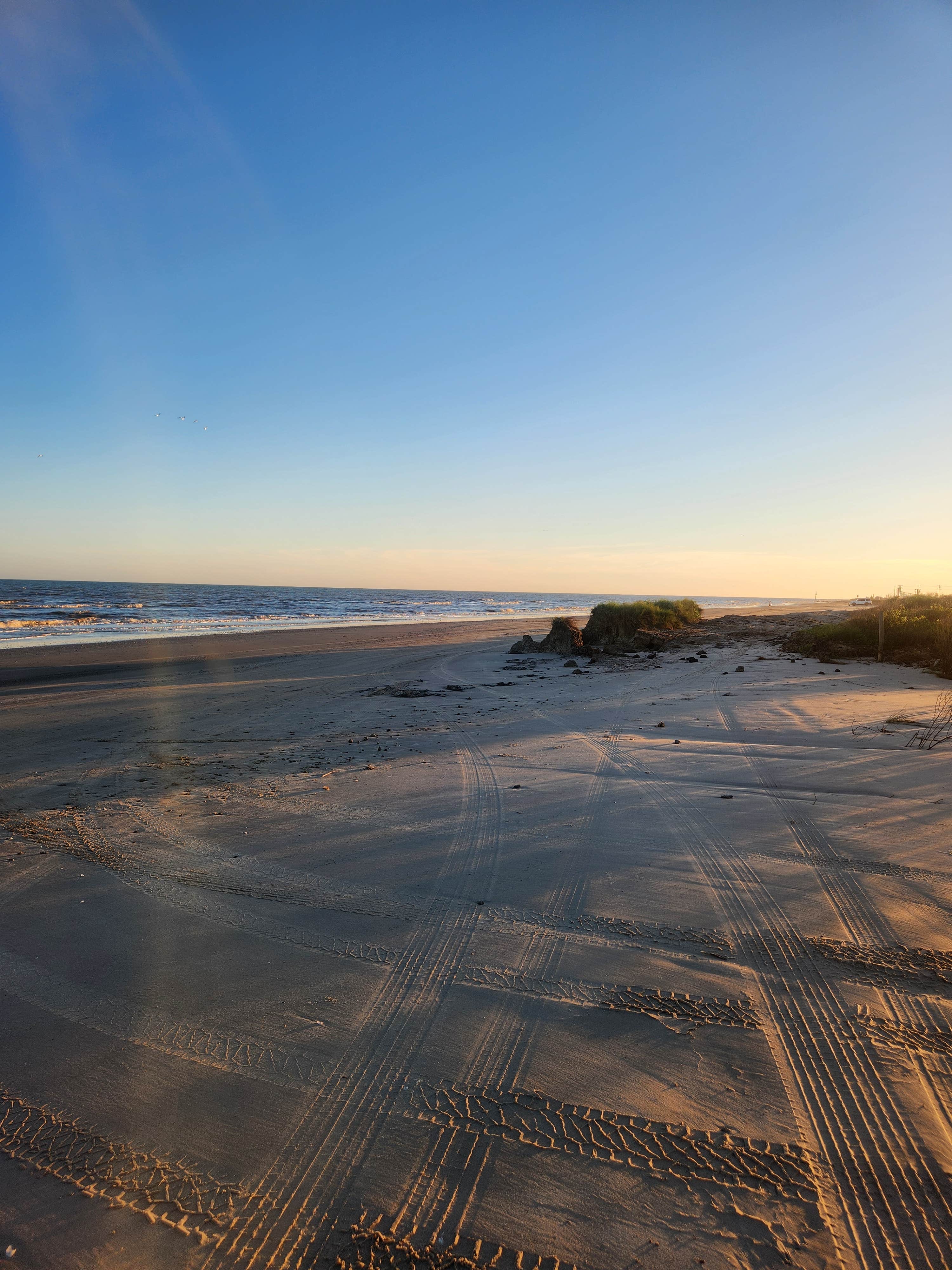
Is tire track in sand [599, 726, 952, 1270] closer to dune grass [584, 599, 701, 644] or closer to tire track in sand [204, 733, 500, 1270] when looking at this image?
tire track in sand [204, 733, 500, 1270]

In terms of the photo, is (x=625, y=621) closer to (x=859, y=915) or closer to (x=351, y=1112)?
(x=859, y=915)

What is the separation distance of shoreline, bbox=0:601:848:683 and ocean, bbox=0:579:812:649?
1477mm

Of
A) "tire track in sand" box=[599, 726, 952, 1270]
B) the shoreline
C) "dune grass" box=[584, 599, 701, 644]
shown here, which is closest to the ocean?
the shoreline

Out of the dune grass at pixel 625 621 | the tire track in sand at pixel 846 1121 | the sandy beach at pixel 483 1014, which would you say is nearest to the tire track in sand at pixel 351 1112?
the sandy beach at pixel 483 1014

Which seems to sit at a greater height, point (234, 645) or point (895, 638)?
point (895, 638)

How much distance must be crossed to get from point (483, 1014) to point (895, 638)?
13.6 metres

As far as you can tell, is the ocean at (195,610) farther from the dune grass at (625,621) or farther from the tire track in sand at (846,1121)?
the tire track in sand at (846,1121)

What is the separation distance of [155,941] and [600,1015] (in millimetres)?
2587

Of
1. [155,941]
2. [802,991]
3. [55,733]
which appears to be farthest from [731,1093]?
[55,733]

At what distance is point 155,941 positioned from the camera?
368 centimetres

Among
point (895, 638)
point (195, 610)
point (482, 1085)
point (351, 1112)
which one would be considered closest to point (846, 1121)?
point (482, 1085)

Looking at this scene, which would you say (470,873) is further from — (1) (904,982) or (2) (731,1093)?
(1) (904,982)

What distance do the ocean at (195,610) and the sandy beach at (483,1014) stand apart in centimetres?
2127

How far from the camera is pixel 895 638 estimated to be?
13.2 m
